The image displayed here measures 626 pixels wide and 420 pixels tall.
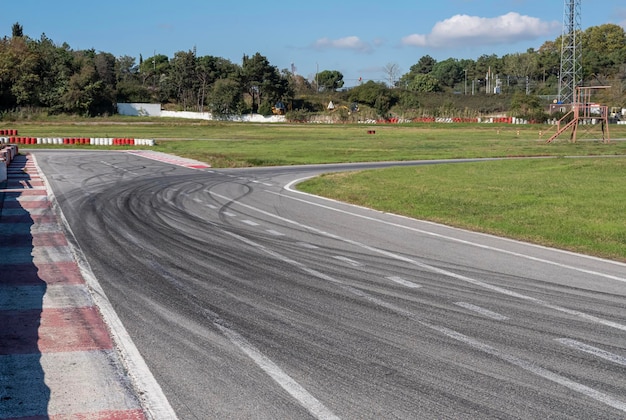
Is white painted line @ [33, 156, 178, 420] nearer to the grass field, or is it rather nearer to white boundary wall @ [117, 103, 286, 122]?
the grass field

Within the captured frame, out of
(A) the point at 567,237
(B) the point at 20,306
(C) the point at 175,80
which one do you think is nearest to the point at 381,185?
(A) the point at 567,237

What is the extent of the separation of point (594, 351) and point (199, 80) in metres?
128

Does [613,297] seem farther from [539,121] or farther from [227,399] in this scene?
[539,121]

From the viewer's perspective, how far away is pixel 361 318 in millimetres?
7613

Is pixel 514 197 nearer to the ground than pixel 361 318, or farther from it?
farther from it

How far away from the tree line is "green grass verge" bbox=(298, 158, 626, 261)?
86.0 metres

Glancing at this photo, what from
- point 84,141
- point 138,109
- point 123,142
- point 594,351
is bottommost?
point 594,351

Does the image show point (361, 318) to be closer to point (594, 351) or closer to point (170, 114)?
point (594, 351)

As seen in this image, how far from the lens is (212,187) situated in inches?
909

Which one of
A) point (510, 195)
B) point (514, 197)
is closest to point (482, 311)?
point (514, 197)

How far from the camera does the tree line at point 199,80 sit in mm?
103756

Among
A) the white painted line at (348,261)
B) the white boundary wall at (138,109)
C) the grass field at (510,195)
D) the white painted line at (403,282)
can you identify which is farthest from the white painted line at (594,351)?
the white boundary wall at (138,109)

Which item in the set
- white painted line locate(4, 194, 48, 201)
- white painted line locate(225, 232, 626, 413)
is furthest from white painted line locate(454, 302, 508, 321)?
white painted line locate(4, 194, 48, 201)

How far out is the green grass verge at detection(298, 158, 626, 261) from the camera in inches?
542
